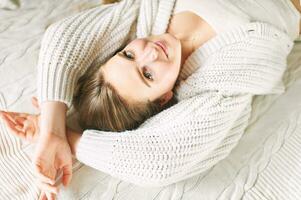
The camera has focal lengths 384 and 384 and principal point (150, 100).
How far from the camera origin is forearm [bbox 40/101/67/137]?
85cm

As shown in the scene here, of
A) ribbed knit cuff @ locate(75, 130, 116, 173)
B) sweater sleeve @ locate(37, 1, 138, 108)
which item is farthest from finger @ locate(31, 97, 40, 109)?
ribbed knit cuff @ locate(75, 130, 116, 173)

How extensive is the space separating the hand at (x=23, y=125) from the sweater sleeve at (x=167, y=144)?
12 centimetres

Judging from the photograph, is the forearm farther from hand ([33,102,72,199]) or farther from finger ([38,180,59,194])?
finger ([38,180,59,194])

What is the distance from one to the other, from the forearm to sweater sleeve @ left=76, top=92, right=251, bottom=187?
0.06 metres

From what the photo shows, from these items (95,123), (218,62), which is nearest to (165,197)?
(95,123)

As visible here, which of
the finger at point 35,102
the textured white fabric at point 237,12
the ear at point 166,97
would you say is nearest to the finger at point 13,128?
the finger at point 35,102

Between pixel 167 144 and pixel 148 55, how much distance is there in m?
0.21

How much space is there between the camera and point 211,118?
87cm

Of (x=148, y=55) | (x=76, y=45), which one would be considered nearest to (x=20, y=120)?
(x=76, y=45)

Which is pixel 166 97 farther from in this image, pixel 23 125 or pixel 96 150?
pixel 23 125

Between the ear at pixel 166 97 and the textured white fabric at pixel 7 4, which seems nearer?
the ear at pixel 166 97

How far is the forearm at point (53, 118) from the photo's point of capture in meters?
0.85

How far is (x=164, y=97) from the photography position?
0.95 m

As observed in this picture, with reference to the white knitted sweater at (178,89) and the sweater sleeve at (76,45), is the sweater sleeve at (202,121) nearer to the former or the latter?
the white knitted sweater at (178,89)
